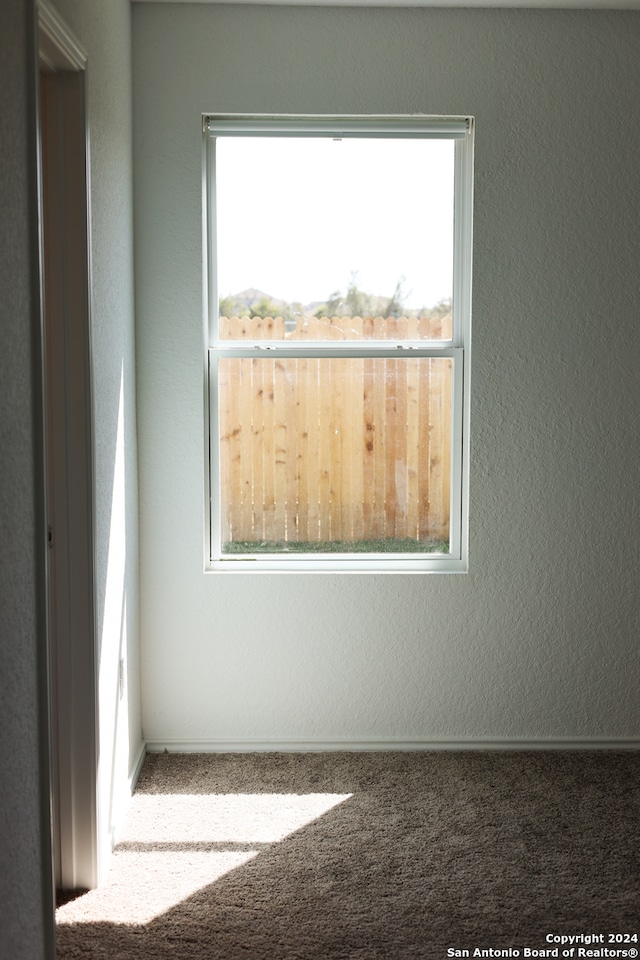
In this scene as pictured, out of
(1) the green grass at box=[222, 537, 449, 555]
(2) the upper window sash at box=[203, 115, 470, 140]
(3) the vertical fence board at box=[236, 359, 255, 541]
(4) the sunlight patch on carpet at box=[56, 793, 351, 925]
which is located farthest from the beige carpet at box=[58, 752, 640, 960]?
(2) the upper window sash at box=[203, 115, 470, 140]

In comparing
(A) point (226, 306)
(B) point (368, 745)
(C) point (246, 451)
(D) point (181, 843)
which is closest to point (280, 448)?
(C) point (246, 451)

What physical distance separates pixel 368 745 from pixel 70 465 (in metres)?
1.81

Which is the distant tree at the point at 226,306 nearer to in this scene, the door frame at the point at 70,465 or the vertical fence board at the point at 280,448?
the vertical fence board at the point at 280,448

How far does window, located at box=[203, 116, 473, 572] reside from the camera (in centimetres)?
381

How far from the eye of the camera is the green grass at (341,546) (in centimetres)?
396

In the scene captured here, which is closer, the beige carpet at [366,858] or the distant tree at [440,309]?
the beige carpet at [366,858]

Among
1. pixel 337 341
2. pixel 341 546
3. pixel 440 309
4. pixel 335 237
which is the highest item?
pixel 335 237

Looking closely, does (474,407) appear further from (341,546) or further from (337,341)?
(341,546)

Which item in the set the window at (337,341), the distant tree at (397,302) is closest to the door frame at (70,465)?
the window at (337,341)

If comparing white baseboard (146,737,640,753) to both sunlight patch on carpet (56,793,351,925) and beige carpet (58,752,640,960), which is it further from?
sunlight patch on carpet (56,793,351,925)

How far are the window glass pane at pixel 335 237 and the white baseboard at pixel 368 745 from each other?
160cm

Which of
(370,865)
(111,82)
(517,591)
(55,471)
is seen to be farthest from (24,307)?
(517,591)

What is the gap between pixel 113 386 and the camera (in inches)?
128

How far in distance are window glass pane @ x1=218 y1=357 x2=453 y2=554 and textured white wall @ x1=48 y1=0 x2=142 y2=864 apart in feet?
1.44
